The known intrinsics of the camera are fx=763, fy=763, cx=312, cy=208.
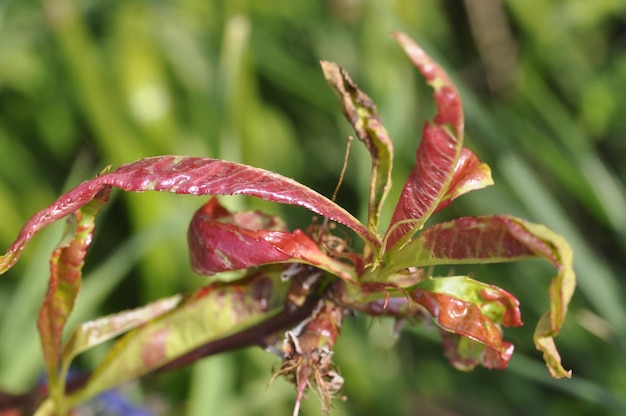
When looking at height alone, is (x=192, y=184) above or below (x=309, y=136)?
above

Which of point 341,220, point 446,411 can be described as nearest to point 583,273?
point 446,411

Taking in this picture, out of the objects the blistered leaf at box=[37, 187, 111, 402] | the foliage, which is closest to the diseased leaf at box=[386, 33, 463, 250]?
the foliage

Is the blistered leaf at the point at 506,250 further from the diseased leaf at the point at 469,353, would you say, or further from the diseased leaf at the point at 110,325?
the diseased leaf at the point at 110,325

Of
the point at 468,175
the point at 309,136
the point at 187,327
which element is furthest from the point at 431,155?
the point at 309,136

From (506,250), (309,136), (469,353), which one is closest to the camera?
(506,250)

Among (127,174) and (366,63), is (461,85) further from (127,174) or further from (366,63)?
(127,174)

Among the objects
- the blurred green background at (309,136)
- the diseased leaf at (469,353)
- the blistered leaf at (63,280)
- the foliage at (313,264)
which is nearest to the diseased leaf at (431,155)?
the foliage at (313,264)

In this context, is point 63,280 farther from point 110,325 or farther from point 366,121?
point 366,121

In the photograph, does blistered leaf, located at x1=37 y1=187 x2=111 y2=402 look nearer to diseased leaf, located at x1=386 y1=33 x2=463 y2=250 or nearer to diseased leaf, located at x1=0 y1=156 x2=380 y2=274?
diseased leaf, located at x1=0 y1=156 x2=380 y2=274
